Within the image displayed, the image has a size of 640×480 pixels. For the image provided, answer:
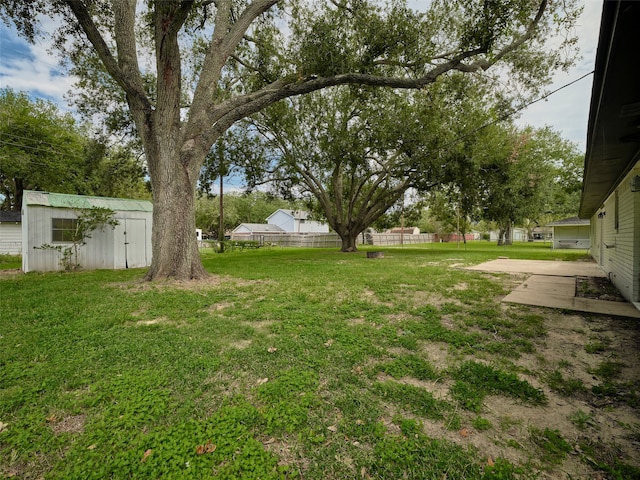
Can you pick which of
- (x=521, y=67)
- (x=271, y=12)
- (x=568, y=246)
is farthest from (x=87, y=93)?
(x=568, y=246)

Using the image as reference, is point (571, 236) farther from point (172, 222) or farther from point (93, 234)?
point (93, 234)

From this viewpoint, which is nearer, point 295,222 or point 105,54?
point 105,54

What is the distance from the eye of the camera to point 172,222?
659cm

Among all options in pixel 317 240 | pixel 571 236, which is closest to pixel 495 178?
pixel 571 236

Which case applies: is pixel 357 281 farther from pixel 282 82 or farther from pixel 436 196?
pixel 436 196

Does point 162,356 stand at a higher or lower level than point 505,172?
lower

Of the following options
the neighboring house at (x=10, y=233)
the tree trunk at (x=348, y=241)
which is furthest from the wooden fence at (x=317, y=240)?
the neighboring house at (x=10, y=233)

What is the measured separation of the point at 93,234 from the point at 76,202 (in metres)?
1.20

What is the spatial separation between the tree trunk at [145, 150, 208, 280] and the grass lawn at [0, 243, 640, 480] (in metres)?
2.33

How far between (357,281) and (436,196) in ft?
44.2

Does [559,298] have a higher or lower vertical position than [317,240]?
lower

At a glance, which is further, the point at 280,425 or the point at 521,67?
the point at 521,67

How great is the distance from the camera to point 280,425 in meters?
1.87

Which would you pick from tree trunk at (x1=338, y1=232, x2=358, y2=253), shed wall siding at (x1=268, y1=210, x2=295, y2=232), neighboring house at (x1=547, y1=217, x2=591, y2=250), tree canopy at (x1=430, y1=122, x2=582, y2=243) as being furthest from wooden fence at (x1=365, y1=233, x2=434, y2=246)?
shed wall siding at (x1=268, y1=210, x2=295, y2=232)
